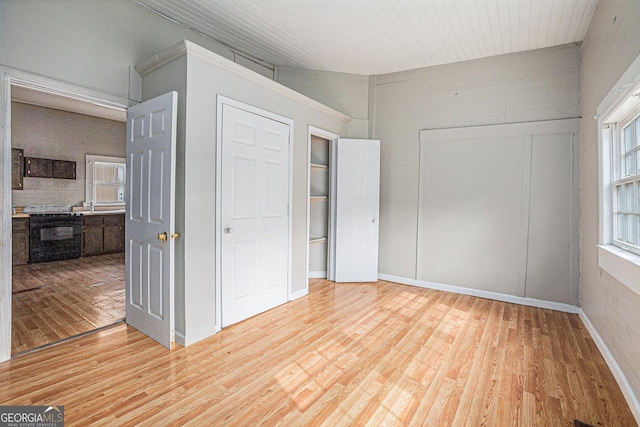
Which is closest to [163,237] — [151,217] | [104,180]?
[151,217]

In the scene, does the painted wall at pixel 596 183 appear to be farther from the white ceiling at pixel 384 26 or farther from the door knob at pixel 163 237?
the door knob at pixel 163 237

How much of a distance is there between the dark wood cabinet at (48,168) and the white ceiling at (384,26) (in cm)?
473

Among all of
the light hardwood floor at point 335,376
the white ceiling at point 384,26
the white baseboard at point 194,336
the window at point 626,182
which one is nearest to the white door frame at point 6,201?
the light hardwood floor at point 335,376

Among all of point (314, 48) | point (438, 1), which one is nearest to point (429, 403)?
point (438, 1)

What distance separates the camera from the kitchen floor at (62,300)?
2.87m

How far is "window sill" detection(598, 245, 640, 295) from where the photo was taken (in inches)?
74.4

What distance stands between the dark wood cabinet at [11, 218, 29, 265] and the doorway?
0.01 meters

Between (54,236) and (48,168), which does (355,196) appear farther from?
(48,168)

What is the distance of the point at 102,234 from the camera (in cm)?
655

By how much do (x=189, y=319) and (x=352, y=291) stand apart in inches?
90.4

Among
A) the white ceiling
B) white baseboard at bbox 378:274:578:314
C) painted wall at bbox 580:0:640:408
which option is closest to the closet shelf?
white baseboard at bbox 378:274:578:314

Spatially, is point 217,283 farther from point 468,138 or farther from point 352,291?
point 468,138

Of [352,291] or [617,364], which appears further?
[352,291]

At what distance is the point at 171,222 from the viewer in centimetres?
255
